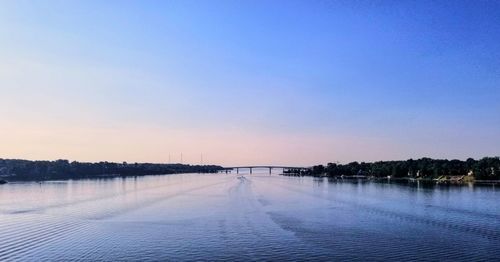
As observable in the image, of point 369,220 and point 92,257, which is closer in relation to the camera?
point 92,257

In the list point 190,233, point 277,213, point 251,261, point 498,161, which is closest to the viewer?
point 251,261

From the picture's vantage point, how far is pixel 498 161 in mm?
198875

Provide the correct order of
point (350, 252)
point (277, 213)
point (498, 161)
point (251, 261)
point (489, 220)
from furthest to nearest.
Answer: point (498, 161) → point (277, 213) → point (489, 220) → point (350, 252) → point (251, 261)

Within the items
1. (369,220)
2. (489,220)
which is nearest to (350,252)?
(369,220)

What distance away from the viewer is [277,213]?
62.3m

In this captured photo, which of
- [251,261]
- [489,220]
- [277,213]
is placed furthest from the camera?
[277,213]

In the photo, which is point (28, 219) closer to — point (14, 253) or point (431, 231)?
point (14, 253)

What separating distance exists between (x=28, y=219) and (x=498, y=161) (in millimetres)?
186688

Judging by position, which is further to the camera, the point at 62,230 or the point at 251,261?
the point at 62,230

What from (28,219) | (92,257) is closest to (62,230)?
(28,219)

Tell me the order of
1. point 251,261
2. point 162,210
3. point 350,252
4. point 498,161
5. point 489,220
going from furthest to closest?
point 498,161, point 162,210, point 489,220, point 350,252, point 251,261

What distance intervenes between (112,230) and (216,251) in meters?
15.5

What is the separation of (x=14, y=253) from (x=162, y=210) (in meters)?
32.6

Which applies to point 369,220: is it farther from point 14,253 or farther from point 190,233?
point 14,253
